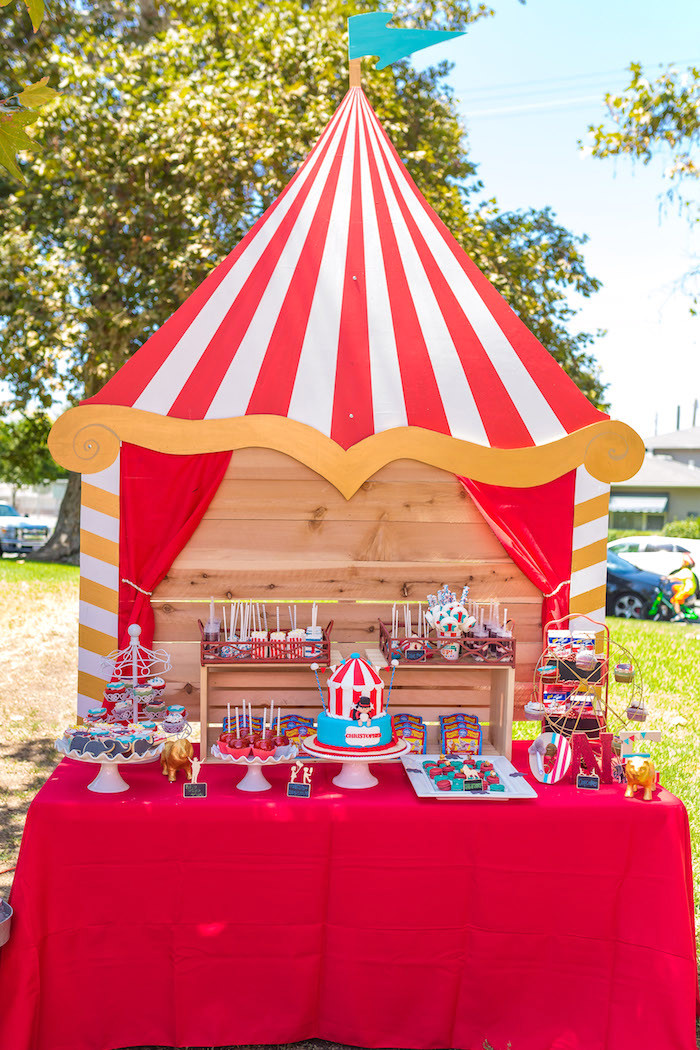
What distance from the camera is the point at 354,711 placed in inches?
105

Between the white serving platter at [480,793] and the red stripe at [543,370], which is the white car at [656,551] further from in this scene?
the white serving platter at [480,793]

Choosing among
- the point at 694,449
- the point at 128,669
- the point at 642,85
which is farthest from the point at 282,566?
the point at 694,449

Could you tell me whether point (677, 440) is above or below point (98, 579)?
above

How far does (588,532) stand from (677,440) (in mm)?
29391

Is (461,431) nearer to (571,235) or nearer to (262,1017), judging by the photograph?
(262,1017)

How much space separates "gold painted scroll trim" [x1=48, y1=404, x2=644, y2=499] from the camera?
121 inches

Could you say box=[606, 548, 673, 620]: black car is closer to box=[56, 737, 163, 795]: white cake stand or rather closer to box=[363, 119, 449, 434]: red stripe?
box=[363, 119, 449, 434]: red stripe

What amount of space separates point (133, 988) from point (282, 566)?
152 cm

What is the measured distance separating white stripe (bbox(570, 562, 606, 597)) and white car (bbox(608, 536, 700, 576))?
409 inches

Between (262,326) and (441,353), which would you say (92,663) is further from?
(441,353)

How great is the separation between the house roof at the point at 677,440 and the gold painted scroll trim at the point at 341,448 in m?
28.6

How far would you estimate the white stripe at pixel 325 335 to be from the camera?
3166mm

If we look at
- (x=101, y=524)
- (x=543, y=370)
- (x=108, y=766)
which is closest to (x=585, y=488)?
(x=543, y=370)

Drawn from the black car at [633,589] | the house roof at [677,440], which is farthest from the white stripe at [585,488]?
the house roof at [677,440]
